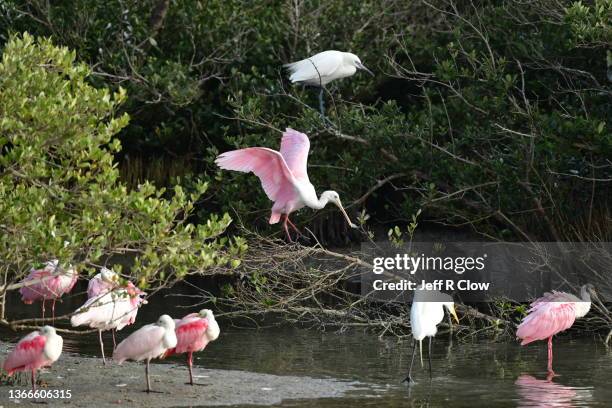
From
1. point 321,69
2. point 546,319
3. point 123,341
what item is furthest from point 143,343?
point 321,69

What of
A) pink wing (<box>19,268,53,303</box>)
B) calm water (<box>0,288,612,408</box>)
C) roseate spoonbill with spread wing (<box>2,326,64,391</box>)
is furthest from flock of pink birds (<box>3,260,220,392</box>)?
calm water (<box>0,288,612,408</box>)

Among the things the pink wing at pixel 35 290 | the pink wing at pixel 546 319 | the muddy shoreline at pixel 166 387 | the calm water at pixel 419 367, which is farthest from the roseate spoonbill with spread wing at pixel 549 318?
the pink wing at pixel 35 290

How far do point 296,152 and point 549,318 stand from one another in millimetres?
2807

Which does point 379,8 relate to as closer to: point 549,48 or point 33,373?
point 549,48

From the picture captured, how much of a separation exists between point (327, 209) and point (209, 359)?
4081 millimetres

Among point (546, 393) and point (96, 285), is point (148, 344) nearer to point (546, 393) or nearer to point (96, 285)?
point (96, 285)

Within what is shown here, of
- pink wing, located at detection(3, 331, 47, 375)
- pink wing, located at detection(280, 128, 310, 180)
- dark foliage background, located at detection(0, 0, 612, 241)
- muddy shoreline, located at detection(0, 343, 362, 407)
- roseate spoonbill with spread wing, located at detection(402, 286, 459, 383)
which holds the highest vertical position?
dark foliage background, located at detection(0, 0, 612, 241)

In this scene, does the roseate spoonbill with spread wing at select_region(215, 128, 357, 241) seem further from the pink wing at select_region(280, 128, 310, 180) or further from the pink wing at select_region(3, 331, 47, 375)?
the pink wing at select_region(3, 331, 47, 375)

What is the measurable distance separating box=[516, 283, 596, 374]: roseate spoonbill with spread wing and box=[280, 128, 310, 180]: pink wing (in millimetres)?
2497

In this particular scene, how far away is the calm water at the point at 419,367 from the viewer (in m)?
8.66

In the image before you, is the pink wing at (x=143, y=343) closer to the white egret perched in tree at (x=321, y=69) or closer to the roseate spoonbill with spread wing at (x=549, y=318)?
the roseate spoonbill with spread wing at (x=549, y=318)

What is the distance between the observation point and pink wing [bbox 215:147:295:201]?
1076cm

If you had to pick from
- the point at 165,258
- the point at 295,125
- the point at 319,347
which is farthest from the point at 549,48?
the point at 165,258

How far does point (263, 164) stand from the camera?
36.6 ft
